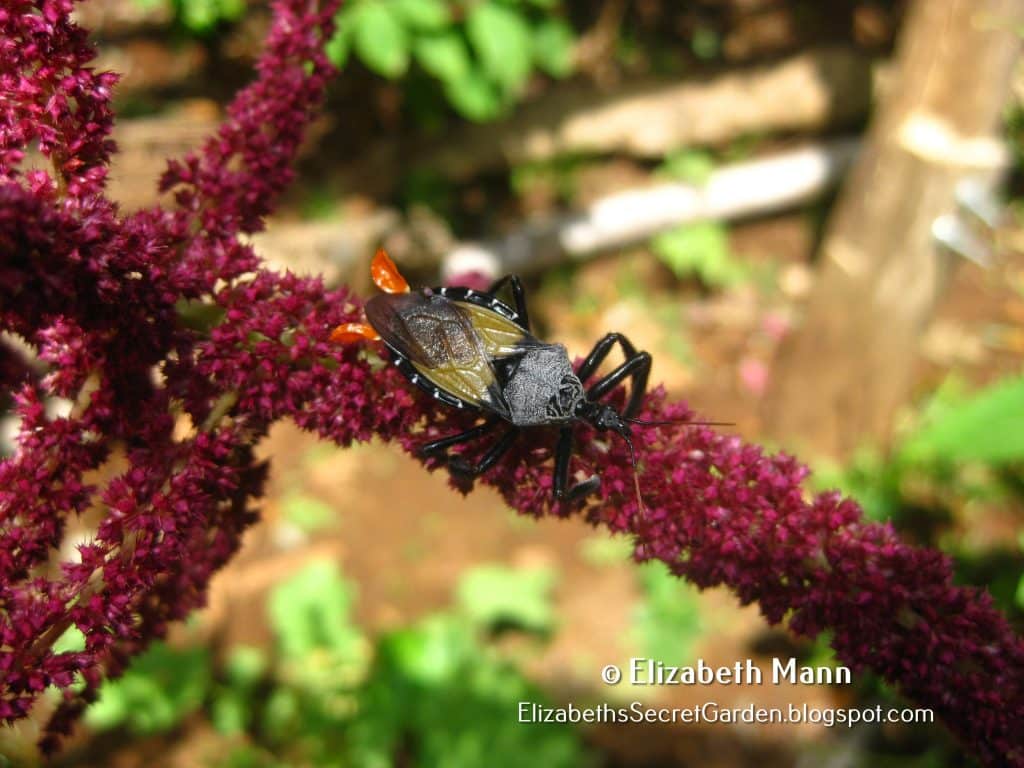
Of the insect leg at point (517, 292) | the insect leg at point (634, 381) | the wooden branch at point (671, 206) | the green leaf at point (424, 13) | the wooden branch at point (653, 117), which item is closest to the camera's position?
the insect leg at point (634, 381)

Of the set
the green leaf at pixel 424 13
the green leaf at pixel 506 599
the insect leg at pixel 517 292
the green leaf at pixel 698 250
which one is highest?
the green leaf at pixel 698 250

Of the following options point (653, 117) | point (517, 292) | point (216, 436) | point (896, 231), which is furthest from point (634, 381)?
point (653, 117)

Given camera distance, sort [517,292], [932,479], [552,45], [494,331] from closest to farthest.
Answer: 1. [494,331]
2. [517,292]
3. [552,45]
4. [932,479]

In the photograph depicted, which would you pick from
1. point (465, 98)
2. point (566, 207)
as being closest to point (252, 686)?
point (465, 98)

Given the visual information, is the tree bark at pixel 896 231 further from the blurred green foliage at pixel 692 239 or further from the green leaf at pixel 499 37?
the green leaf at pixel 499 37

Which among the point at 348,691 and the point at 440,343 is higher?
the point at 440,343

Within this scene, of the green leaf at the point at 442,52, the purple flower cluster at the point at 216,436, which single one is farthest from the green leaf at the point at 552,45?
the purple flower cluster at the point at 216,436

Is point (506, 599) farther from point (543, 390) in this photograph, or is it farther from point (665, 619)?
point (543, 390)

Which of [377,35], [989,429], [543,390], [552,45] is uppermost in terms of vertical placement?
[552,45]
